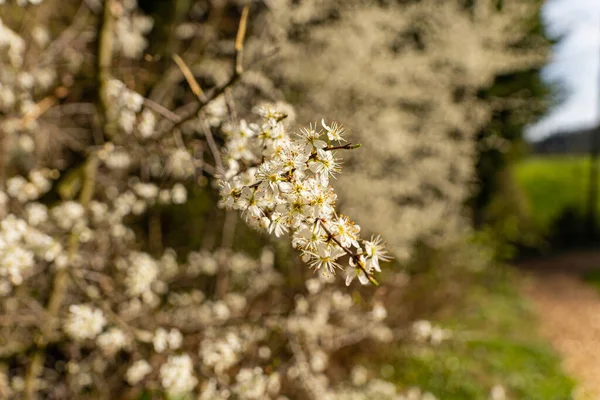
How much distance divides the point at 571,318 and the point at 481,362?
155 inches

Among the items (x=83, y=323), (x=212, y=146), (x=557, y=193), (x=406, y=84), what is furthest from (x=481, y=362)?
(x=557, y=193)

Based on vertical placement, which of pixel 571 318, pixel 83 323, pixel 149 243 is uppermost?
pixel 571 318

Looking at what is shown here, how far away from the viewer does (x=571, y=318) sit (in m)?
8.42

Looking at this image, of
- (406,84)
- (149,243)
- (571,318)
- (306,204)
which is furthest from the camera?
(571,318)

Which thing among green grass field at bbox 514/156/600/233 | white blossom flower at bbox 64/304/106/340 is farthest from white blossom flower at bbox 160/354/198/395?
green grass field at bbox 514/156/600/233

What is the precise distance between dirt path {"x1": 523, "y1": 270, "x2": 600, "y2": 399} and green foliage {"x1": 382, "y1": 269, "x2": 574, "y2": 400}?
0.31 metres

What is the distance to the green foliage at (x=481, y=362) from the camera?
189 inches

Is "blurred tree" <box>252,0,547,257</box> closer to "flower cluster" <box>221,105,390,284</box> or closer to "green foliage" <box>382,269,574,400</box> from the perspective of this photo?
"green foliage" <box>382,269,574,400</box>

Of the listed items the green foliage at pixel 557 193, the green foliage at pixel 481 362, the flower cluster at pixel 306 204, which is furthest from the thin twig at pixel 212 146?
the green foliage at pixel 557 193

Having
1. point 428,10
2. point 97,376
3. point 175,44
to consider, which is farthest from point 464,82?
point 97,376

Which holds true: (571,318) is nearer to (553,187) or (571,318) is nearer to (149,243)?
(149,243)

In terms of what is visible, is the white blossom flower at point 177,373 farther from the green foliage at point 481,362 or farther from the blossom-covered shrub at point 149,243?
the green foliage at point 481,362

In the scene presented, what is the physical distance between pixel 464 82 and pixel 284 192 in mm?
5386

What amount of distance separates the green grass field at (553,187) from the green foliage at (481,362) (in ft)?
24.3
